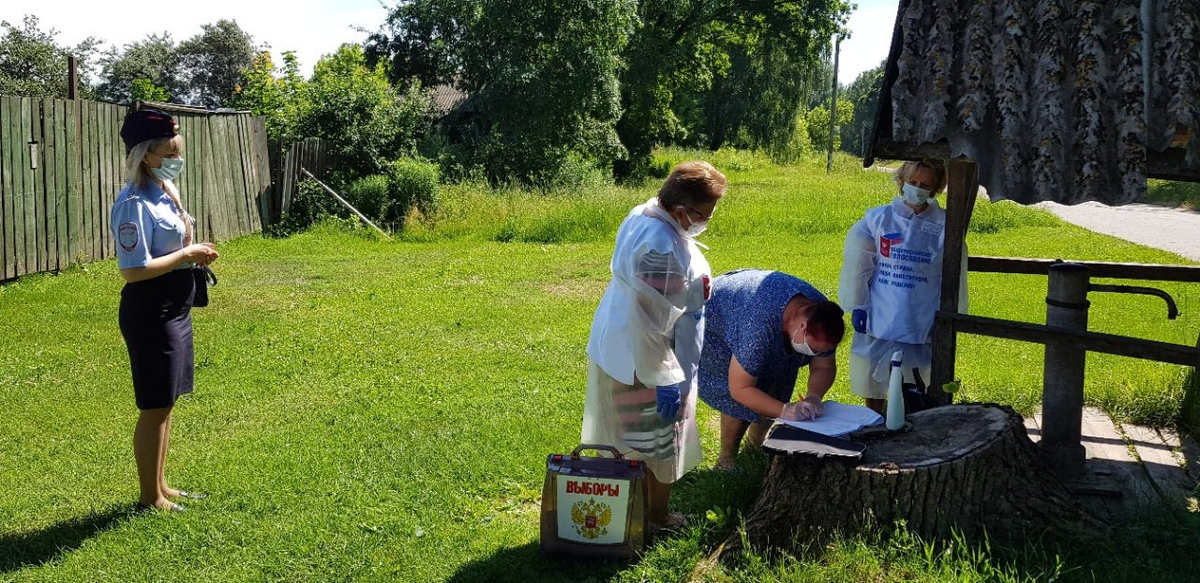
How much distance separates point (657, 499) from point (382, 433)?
2216 millimetres

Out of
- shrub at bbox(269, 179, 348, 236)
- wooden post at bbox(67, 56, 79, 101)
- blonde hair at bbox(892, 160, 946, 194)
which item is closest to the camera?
blonde hair at bbox(892, 160, 946, 194)

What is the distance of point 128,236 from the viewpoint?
4258mm

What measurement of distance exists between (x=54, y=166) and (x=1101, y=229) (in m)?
17.0

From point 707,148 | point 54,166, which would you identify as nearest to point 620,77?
point 707,148

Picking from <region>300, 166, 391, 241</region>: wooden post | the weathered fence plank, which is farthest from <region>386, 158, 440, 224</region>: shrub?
the weathered fence plank

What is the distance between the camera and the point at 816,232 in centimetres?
1695

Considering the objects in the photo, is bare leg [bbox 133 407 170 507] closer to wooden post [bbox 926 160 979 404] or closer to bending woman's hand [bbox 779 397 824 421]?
bending woman's hand [bbox 779 397 824 421]

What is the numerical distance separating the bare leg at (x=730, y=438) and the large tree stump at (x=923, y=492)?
81cm

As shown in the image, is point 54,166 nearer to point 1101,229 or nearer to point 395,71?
point 1101,229

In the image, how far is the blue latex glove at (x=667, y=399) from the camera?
13.3 ft

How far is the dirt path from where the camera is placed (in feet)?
52.0

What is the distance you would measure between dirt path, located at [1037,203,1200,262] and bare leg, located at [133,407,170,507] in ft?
43.5

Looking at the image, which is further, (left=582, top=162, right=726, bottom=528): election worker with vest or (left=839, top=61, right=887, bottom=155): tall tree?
(left=839, top=61, right=887, bottom=155): tall tree

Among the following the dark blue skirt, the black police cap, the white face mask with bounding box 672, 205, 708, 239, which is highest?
the black police cap
